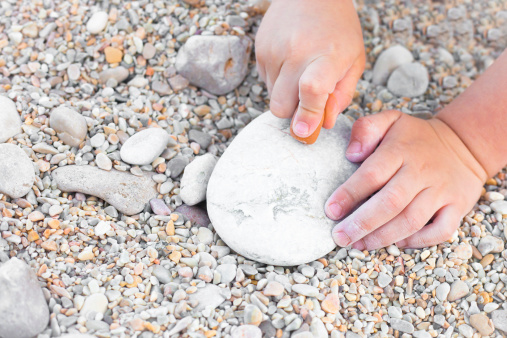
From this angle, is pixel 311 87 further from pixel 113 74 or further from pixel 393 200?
pixel 113 74

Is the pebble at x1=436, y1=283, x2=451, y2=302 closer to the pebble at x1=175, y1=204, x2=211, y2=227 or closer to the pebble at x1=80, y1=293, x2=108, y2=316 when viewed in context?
the pebble at x1=175, y1=204, x2=211, y2=227

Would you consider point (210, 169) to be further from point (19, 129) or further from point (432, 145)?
point (432, 145)

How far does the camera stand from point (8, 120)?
5.07 ft

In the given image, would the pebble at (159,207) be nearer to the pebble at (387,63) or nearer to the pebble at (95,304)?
the pebble at (95,304)

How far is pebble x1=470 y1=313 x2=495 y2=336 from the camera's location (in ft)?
4.39

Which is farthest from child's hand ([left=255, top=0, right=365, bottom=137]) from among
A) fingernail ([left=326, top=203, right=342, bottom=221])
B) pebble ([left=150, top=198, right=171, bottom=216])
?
→ pebble ([left=150, top=198, right=171, bottom=216])

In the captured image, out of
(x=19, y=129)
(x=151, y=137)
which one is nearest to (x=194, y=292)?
(x=151, y=137)

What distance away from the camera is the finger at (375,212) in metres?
1.41

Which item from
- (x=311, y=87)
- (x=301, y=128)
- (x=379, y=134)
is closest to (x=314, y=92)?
(x=311, y=87)

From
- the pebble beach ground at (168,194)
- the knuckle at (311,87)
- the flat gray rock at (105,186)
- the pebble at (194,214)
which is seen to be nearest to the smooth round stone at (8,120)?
the pebble beach ground at (168,194)

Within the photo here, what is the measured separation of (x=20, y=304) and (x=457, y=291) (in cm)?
113

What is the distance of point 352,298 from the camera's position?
136 centimetres

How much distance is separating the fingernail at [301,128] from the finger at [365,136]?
0.68ft

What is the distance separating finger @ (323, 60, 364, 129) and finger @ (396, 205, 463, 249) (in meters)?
0.42
